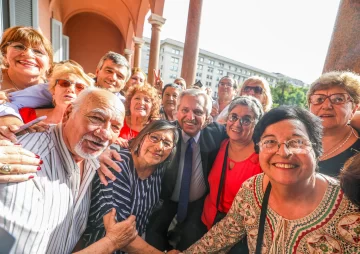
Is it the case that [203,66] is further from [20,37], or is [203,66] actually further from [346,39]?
[20,37]

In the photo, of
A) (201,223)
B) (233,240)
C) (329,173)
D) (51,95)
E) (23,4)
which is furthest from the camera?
(23,4)

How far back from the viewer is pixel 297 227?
121 centimetres

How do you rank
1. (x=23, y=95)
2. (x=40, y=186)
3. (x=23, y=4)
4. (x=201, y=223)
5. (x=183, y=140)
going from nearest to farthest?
(x=40, y=186) < (x=23, y=95) < (x=201, y=223) < (x=183, y=140) < (x=23, y=4)

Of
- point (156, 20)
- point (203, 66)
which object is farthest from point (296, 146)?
point (203, 66)

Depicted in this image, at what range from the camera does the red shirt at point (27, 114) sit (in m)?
1.77

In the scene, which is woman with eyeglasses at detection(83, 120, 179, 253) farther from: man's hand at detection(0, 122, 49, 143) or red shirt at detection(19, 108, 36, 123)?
red shirt at detection(19, 108, 36, 123)

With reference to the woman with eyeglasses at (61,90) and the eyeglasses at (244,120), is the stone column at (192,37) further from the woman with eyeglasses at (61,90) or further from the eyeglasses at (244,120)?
the woman with eyeglasses at (61,90)

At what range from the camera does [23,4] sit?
5.29 meters

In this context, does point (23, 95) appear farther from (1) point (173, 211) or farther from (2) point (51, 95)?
(1) point (173, 211)

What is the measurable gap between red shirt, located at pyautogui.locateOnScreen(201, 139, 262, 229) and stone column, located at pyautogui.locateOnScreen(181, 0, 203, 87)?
3526 mm

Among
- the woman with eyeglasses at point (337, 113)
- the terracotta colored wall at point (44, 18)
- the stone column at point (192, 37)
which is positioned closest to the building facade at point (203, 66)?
the terracotta colored wall at point (44, 18)

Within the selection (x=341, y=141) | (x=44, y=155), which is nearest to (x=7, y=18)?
(x=44, y=155)

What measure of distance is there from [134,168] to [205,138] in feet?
2.93

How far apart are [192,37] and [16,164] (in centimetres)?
473
